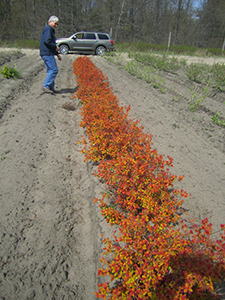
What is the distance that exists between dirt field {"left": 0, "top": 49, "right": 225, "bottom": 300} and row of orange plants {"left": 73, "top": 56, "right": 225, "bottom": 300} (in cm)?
34

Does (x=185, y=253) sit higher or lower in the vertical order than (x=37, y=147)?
higher

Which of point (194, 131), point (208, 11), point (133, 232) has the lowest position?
point (194, 131)

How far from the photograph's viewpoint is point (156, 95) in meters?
7.72

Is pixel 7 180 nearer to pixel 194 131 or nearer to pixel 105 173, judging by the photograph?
pixel 105 173

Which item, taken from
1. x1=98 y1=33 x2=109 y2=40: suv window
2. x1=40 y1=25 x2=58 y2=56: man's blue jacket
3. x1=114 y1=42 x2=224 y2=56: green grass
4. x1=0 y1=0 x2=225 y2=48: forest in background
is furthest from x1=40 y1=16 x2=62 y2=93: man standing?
x1=0 y1=0 x2=225 y2=48: forest in background

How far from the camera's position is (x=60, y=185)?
330 centimetres

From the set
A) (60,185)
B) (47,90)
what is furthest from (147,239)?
(47,90)

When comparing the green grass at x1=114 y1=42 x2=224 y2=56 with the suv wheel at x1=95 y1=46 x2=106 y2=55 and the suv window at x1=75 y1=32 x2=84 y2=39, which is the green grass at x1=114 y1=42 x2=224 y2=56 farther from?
the suv window at x1=75 y1=32 x2=84 y2=39

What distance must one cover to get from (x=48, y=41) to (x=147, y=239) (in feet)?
18.6

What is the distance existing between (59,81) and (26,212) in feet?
21.3

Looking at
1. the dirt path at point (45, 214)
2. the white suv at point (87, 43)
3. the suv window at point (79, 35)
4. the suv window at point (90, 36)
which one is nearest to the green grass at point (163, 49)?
the white suv at point (87, 43)

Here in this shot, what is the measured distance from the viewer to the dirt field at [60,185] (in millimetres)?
2184

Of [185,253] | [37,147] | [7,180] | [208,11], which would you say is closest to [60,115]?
[37,147]

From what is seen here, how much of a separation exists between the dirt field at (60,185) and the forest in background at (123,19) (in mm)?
23413
